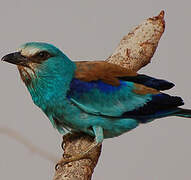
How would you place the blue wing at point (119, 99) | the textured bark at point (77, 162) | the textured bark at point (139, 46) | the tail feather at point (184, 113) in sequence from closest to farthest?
the textured bark at point (77, 162) → the blue wing at point (119, 99) → the tail feather at point (184, 113) → the textured bark at point (139, 46)

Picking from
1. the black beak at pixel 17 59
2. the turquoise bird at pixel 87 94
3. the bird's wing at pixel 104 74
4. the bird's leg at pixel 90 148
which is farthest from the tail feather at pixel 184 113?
the black beak at pixel 17 59

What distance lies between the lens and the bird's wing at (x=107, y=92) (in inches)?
64.9

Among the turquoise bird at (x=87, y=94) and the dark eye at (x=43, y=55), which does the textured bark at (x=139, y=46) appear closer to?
the turquoise bird at (x=87, y=94)

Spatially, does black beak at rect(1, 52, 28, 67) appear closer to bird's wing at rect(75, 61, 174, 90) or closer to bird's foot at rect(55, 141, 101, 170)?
bird's wing at rect(75, 61, 174, 90)

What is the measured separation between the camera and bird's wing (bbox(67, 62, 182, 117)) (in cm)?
165

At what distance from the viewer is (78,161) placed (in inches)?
63.8

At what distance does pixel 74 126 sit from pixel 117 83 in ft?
0.68

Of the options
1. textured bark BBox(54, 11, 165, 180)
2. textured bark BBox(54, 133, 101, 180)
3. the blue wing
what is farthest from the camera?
textured bark BBox(54, 11, 165, 180)

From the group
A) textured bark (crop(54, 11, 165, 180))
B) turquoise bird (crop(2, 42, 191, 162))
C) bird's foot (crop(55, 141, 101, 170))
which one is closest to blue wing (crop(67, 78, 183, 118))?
turquoise bird (crop(2, 42, 191, 162))

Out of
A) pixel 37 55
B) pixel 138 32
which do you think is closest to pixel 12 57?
pixel 37 55

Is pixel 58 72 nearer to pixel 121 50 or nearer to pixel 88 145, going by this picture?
pixel 88 145

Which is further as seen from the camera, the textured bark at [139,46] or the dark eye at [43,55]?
the textured bark at [139,46]

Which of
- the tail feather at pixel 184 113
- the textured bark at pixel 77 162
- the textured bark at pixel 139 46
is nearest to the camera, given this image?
the textured bark at pixel 77 162

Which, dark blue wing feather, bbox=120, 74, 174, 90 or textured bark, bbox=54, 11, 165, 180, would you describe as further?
textured bark, bbox=54, 11, 165, 180
